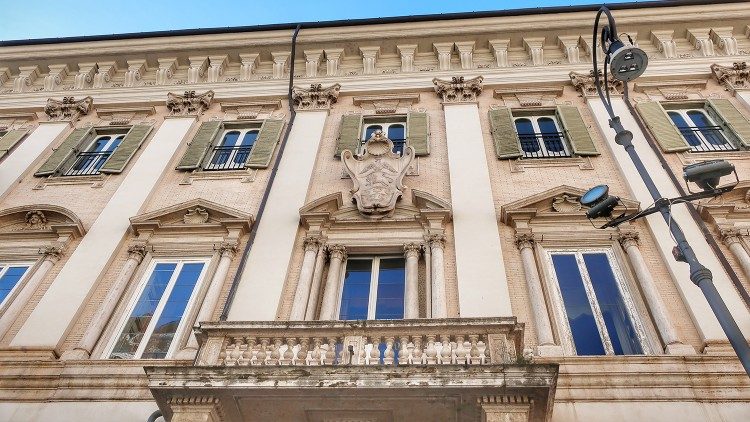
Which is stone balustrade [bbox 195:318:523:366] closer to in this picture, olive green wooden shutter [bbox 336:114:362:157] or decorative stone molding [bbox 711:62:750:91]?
olive green wooden shutter [bbox 336:114:362:157]

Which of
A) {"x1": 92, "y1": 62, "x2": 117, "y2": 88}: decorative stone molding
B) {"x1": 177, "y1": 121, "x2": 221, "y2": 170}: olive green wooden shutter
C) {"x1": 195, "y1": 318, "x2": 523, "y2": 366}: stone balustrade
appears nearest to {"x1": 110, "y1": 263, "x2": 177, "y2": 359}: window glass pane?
{"x1": 195, "y1": 318, "x2": 523, "y2": 366}: stone balustrade

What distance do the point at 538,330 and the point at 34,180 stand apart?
11408mm

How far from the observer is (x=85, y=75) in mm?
17078

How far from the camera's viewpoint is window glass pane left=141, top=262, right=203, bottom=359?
9680 millimetres

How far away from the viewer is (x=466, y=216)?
1131cm

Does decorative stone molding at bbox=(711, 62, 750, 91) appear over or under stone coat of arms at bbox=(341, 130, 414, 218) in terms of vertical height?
over

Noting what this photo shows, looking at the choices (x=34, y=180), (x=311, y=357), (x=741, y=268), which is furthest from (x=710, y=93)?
(x=34, y=180)

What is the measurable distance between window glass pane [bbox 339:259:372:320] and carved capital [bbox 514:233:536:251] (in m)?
2.62

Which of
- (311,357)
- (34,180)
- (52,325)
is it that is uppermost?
(34,180)

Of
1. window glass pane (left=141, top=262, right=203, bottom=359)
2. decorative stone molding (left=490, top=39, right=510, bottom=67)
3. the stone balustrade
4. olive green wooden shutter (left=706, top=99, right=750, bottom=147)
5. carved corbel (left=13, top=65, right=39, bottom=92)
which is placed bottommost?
the stone balustrade

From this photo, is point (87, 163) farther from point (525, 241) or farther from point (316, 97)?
point (525, 241)

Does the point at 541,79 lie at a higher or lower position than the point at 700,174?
higher

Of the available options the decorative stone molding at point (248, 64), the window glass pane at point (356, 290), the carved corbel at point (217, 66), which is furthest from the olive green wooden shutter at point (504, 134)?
the carved corbel at point (217, 66)

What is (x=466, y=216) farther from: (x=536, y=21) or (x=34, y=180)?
(x=34, y=180)
